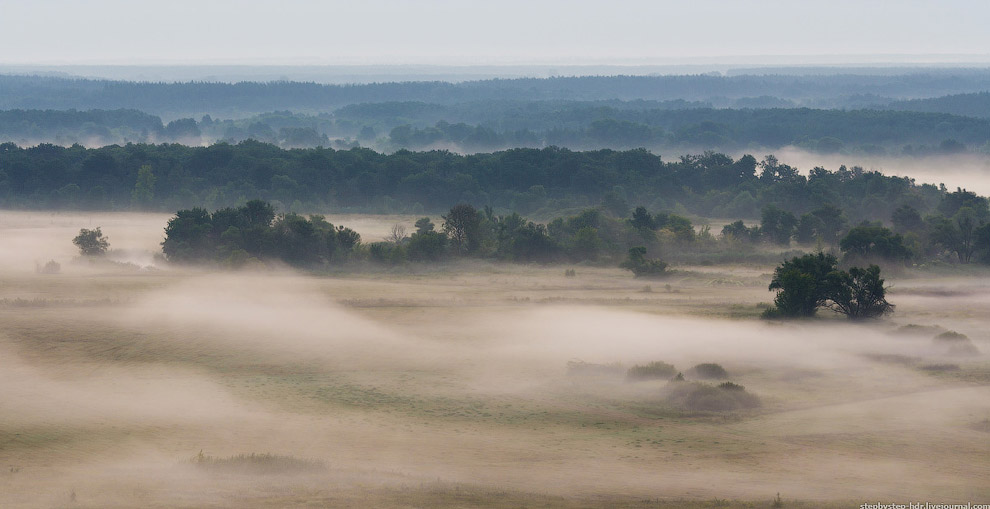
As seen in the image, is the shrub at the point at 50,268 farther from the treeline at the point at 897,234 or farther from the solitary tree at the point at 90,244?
the treeline at the point at 897,234

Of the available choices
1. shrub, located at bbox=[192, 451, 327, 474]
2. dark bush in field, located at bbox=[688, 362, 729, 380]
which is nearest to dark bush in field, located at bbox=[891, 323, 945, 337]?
dark bush in field, located at bbox=[688, 362, 729, 380]

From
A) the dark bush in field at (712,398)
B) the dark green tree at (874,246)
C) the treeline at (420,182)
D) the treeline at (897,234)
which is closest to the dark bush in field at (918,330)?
the dark bush in field at (712,398)

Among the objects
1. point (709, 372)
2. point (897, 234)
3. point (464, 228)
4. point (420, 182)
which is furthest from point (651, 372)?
point (420, 182)

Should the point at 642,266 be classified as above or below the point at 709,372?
below

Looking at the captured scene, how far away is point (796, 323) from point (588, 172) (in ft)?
231

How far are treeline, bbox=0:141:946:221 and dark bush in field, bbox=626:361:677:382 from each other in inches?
2445

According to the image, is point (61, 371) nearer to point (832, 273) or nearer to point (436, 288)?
point (436, 288)

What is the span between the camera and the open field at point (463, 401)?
1850 cm

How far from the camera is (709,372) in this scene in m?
28.0

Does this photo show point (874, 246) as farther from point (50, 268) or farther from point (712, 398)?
point (50, 268)

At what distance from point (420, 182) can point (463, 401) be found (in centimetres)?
7688

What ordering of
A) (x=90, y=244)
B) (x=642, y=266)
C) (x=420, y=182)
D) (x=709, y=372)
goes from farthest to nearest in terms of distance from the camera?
(x=420, y=182)
(x=90, y=244)
(x=642, y=266)
(x=709, y=372)

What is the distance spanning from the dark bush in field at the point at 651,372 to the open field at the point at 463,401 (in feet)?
1.91

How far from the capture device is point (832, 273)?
37.1 m
